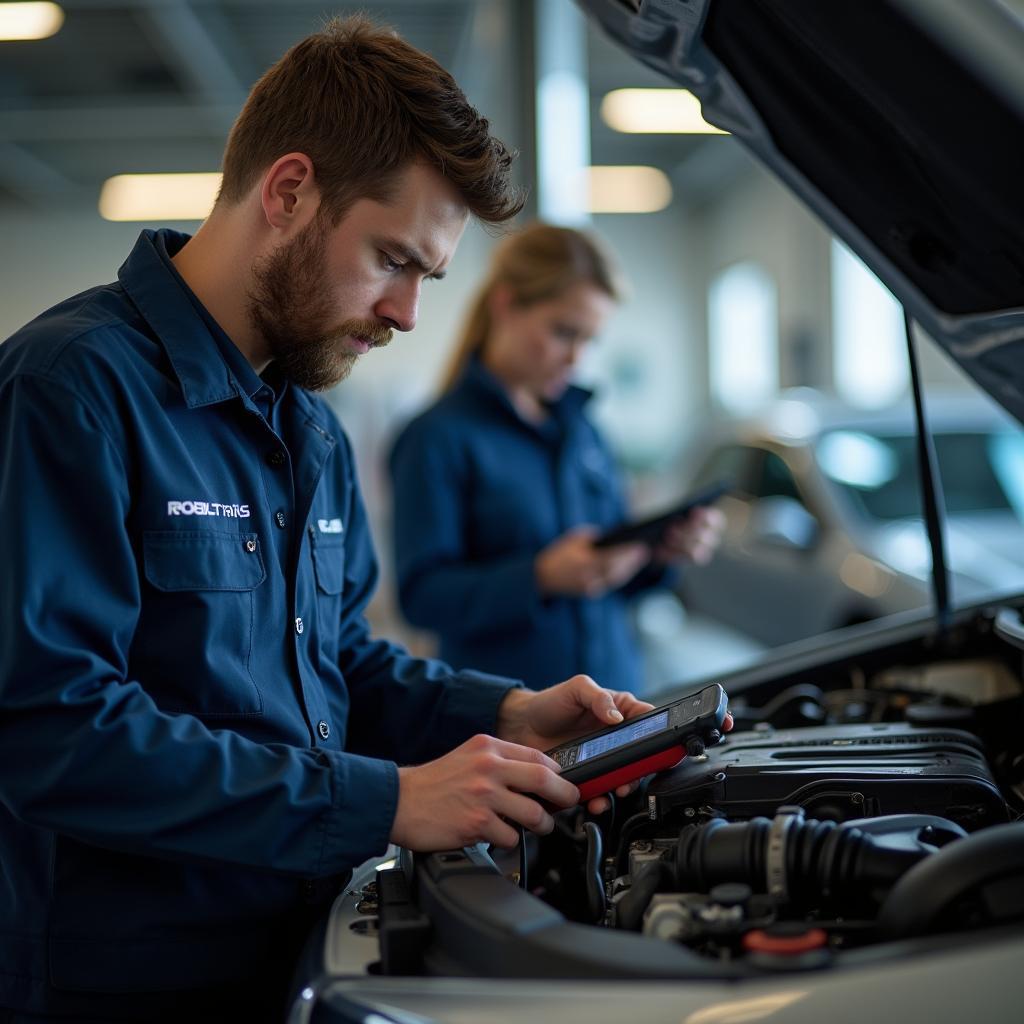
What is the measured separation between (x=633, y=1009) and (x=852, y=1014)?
0.17m

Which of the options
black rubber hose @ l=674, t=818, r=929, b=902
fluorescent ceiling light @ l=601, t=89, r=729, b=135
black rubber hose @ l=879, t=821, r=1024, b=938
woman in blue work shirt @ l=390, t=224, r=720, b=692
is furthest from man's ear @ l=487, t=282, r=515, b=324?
fluorescent ceiling light @ l=601, t=89, r=729, b=135

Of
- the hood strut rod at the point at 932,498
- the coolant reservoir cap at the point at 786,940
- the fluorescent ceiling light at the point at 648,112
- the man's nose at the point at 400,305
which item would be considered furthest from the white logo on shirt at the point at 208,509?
the fluorescent ceiling light at the point at 648,112

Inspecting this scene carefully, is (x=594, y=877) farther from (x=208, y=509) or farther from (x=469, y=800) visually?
(x=208, y=509)

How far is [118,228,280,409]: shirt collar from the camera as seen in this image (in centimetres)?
123

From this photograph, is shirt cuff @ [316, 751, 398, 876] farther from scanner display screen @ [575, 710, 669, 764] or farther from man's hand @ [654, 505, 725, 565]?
man's hand @ [654, 505, 725, 565]

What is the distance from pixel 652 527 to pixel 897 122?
1445 millimetres

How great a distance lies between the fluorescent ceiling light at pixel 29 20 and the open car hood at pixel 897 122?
257 inches

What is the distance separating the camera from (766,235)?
12727 millimetres

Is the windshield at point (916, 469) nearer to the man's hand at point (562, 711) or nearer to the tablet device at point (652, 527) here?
the tablet device at point (652, 527)

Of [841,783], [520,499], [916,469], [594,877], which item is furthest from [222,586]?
[916,469]

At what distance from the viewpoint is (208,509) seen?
47.5 inches

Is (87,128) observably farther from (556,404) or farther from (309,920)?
(309,920)

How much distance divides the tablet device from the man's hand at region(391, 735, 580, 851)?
1.39 meters

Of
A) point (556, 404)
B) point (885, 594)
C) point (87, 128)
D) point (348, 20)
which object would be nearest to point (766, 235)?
point (87, 128)
